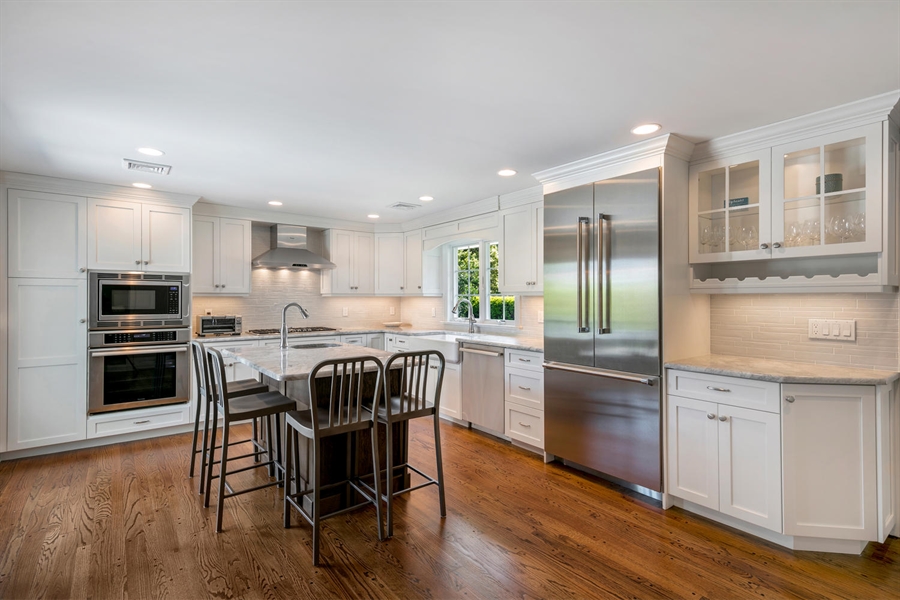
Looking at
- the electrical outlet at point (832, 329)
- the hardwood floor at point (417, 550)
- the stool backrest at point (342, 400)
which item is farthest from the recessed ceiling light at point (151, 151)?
the electrical outlet at point (832, 329)

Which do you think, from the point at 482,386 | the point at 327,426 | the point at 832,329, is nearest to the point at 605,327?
the point at 832,329

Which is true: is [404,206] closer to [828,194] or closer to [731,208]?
[731,208]

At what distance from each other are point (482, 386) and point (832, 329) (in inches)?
103

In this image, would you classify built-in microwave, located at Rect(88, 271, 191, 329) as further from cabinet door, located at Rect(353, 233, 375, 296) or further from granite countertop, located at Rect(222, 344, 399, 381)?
cabinet door, located at Rect(353, 233, 375, 296)

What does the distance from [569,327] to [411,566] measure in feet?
6.30

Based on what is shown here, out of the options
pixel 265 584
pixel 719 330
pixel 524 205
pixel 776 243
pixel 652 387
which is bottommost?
pixel 265 584

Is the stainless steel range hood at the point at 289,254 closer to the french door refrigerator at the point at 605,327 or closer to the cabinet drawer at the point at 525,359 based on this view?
the cabinet drawer at the point at 525,359

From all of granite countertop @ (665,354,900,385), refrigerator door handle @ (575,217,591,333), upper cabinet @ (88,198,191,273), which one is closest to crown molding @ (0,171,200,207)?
upper cabinet @ (88,198,191,273)

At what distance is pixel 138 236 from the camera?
4266 mm

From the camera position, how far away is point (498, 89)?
224 centimetres

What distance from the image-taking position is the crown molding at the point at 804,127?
233 centimetres

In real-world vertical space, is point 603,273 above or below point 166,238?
below

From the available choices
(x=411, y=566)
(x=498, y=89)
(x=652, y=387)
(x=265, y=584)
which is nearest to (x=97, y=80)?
(x=498, y=89)

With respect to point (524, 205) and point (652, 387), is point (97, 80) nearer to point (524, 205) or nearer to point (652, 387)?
point (524, 205)
